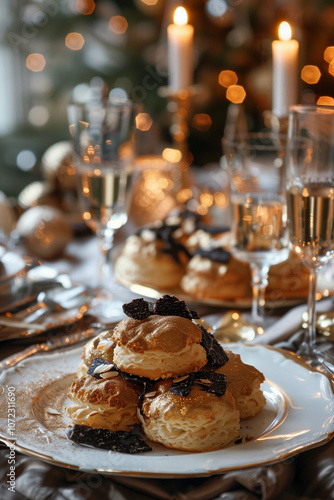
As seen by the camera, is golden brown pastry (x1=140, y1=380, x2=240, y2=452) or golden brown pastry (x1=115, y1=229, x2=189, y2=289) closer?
golden brown pastry (x1=140, y1=380, x2=240, y2=452)

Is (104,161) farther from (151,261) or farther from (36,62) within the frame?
(36,62)

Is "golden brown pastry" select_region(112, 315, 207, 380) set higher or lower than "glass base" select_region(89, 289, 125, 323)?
higher

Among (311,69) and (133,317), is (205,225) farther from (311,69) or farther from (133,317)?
(311,69)

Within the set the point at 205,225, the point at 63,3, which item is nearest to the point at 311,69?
the point at 63,3

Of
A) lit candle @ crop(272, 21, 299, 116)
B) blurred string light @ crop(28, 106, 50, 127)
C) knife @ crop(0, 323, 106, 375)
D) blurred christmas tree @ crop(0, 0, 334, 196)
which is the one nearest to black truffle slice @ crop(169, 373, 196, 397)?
knife @ crop(0, 323, 106, 375)

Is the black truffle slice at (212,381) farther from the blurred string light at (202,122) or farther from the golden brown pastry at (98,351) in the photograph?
the blurred string light at (202,122)

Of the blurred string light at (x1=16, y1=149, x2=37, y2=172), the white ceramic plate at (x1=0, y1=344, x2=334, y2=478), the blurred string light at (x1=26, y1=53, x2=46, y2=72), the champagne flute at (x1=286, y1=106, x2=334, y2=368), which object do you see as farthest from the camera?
the blurred string light at (x1=26, y1=53, x2=46, y2=72)

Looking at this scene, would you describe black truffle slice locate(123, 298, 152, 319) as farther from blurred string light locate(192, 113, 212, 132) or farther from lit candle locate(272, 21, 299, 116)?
blurred string light locate(192, 113, 212, 132)
